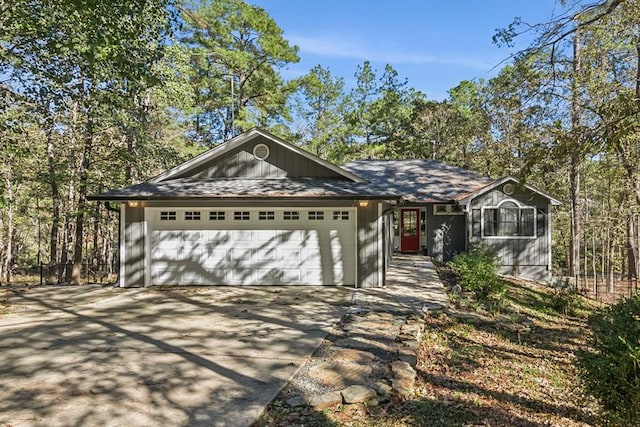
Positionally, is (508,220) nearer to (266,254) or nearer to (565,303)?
(565,303)

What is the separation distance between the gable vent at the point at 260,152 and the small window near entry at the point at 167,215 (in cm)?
268

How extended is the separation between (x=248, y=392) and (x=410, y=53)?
32.6 ft

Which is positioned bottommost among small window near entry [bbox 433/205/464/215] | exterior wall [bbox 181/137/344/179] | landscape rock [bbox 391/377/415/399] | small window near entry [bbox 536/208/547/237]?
landscape rock [bbox 391/377/415/399]

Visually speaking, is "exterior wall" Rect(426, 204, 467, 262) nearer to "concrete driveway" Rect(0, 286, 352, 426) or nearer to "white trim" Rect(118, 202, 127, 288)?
"concrete driveway" Rect(0, 286, 352, 426)

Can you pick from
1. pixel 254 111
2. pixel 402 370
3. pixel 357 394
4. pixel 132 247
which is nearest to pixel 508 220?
pixel 402 370

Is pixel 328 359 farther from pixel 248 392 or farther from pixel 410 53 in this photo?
pixel 410 53

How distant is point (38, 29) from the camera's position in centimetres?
795

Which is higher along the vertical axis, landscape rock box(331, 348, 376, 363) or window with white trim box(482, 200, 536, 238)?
window with white trim box(482, 200, 536, 238)

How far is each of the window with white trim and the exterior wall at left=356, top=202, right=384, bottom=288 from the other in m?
6.50

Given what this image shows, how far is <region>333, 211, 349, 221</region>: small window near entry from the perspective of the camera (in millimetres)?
10250

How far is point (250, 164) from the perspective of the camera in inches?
446

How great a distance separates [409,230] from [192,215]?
9.37m

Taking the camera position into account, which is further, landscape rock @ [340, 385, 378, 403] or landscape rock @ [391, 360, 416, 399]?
landscape rock @ [391, 360, 416, 399]

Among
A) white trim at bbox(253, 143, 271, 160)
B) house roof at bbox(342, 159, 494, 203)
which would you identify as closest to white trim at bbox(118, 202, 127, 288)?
white trim at bbox(253, 143, 271, 160)
